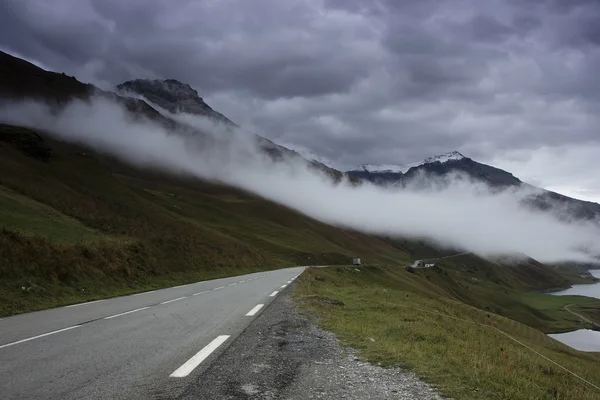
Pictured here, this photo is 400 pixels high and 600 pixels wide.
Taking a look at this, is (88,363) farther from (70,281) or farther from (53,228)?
(53,228)

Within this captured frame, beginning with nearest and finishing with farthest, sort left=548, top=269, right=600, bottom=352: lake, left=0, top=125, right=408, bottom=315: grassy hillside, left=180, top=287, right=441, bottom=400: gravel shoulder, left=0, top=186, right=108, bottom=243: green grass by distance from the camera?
left=180, top=287, right=441, bottom=400: gravel shoulder < left=0, top=125, right=408, bottom=315: grassy hillside < left=0, top=186, right=108, bottom=243: green grass < left=548, top=269, right=600, bottom=352: lake

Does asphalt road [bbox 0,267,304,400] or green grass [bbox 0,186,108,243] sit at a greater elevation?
asphalt road [bbox 0,267,304,400]

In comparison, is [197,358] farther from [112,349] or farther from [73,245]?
[73,245]

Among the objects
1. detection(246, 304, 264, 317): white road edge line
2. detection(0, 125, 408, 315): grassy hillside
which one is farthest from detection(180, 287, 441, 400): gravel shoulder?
detection(0, 125, 408, 315): grassy hillside

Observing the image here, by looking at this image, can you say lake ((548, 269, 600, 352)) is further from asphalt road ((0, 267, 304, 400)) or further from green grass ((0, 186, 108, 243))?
asphalt road ((0, 267, 304, 400))

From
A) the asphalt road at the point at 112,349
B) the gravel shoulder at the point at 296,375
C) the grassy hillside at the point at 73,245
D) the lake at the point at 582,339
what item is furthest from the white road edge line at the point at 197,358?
the lake at the point at 582,339

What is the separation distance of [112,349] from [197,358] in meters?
2.41

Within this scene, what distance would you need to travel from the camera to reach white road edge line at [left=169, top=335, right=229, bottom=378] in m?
7.78

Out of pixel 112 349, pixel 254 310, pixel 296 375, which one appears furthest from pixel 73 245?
pixel 296 375

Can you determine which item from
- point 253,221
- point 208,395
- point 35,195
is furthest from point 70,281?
point 253,221

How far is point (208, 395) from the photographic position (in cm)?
660

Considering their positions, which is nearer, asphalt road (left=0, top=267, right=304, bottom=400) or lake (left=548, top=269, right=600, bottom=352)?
asphalt road (left=0, top=267, right=304, bottom=400)

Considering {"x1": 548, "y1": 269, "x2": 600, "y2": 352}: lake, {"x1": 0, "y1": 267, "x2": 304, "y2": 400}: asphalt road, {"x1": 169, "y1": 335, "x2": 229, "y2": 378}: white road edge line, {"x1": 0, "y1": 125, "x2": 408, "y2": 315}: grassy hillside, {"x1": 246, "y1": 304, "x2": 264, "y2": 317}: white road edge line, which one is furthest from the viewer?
{"x1": 548, "y1": 269, "x2": 600, "y2": 352}: lake

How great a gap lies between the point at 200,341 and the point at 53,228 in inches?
1212
